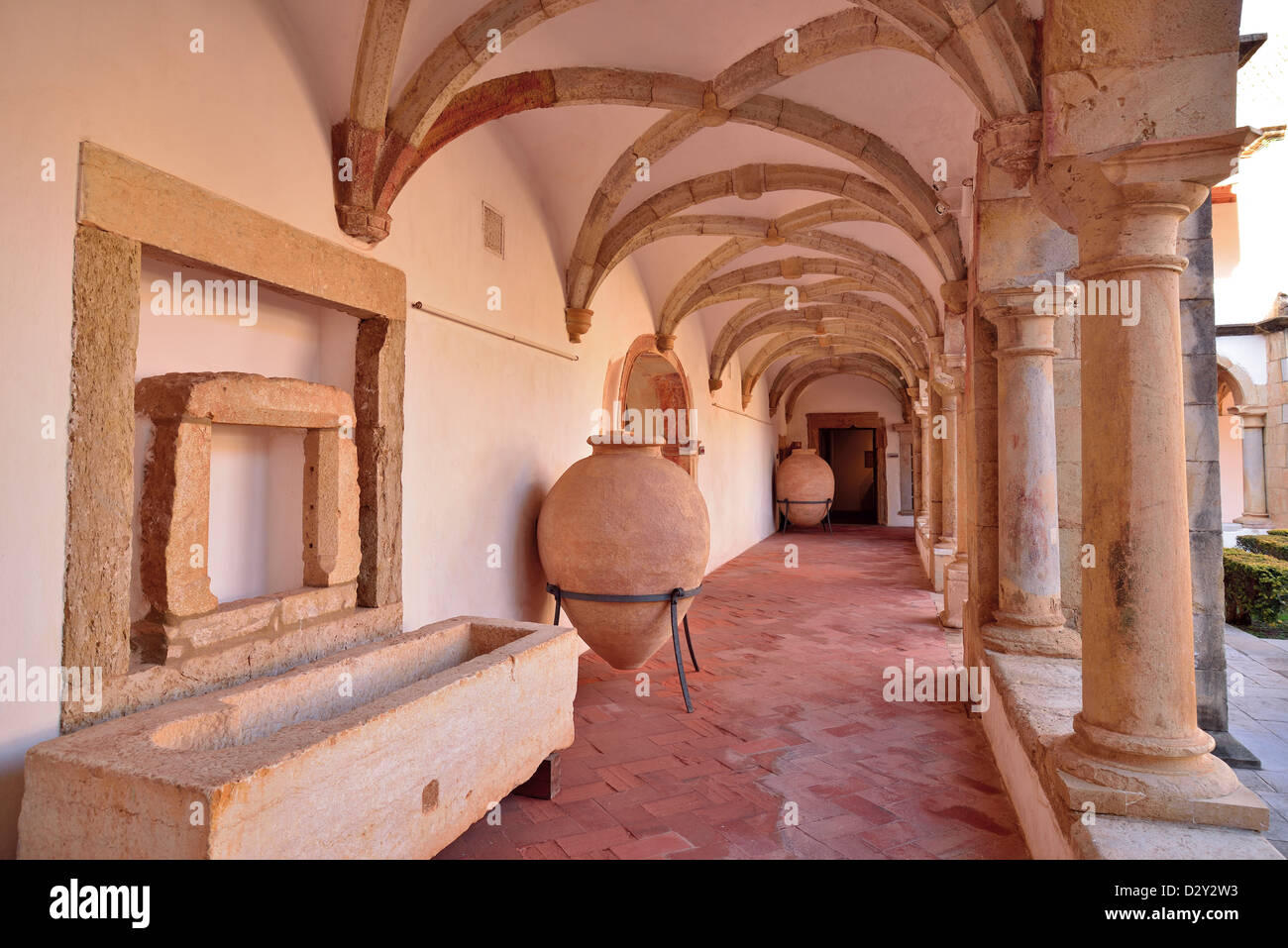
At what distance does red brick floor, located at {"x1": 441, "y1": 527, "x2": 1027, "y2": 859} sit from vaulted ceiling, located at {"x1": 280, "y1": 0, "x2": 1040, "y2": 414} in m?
2.64

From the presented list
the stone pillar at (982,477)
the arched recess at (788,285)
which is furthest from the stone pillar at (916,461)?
the stone pillar at (982,477)

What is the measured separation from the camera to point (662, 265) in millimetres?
7551

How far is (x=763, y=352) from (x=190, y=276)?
10983 mm

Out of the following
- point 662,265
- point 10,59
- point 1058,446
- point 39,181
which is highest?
point 662,265

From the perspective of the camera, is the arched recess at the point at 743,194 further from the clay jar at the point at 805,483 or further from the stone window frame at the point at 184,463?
the clay jar at the point at 805,483

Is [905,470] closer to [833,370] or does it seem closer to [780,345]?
[833,370]

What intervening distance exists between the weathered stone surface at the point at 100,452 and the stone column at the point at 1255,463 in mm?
13808

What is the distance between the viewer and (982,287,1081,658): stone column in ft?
11.8

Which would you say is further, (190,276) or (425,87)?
(425,87)

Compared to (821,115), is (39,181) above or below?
below

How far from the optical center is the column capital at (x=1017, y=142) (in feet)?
8.00
